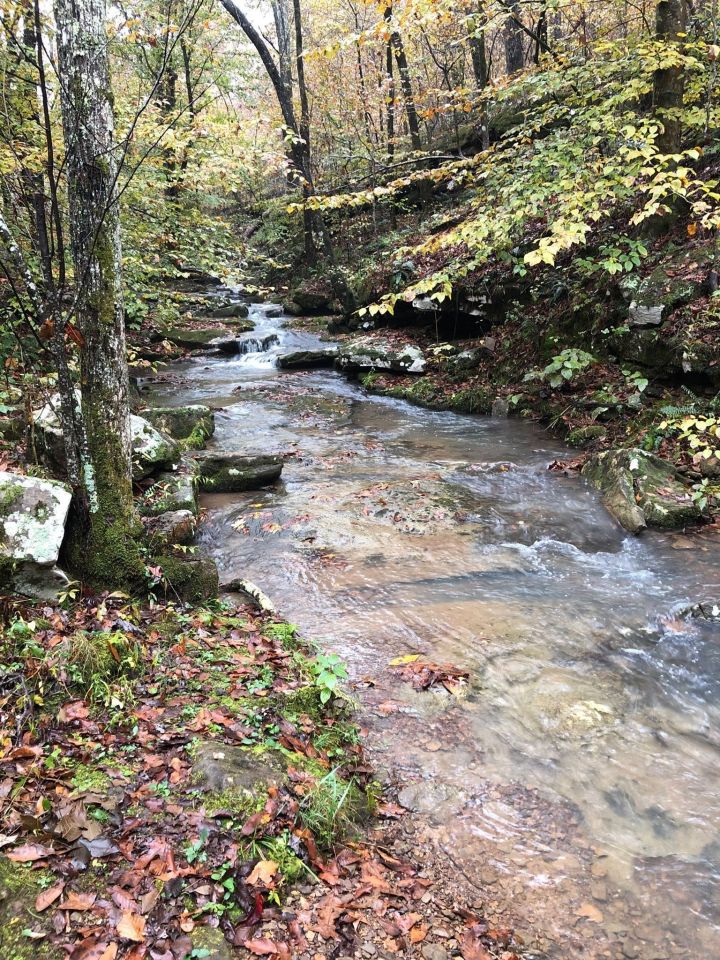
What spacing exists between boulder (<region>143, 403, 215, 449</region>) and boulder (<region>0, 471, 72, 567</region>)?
531 centimetres

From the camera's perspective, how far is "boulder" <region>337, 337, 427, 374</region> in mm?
13953

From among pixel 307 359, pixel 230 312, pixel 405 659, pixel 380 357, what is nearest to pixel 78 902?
pixel 405 659

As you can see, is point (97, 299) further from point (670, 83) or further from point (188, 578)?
point (670, 83)

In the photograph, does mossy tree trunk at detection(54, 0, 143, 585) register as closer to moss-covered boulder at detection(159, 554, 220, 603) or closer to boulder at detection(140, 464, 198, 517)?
moss-covered boulder at detection(159, 554, 220, 603)

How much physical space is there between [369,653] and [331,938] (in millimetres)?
2427

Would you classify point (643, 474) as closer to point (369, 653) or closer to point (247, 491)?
point (369, 653)

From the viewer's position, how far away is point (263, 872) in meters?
2.49

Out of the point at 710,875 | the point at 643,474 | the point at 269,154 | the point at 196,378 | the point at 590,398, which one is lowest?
the point at 710,875

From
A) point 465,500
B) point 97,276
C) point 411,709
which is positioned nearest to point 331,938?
point 411,709

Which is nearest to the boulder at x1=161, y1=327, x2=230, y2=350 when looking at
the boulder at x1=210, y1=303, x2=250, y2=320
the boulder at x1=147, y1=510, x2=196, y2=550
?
the boulder at x1=210, y1=303, x2=250, y2=320

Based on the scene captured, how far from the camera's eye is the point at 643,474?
7305 millimetres

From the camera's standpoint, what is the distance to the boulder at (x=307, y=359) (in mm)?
16688

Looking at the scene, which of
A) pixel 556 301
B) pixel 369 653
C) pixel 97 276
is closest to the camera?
pixel 97 276

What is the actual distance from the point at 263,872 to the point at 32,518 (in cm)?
288
